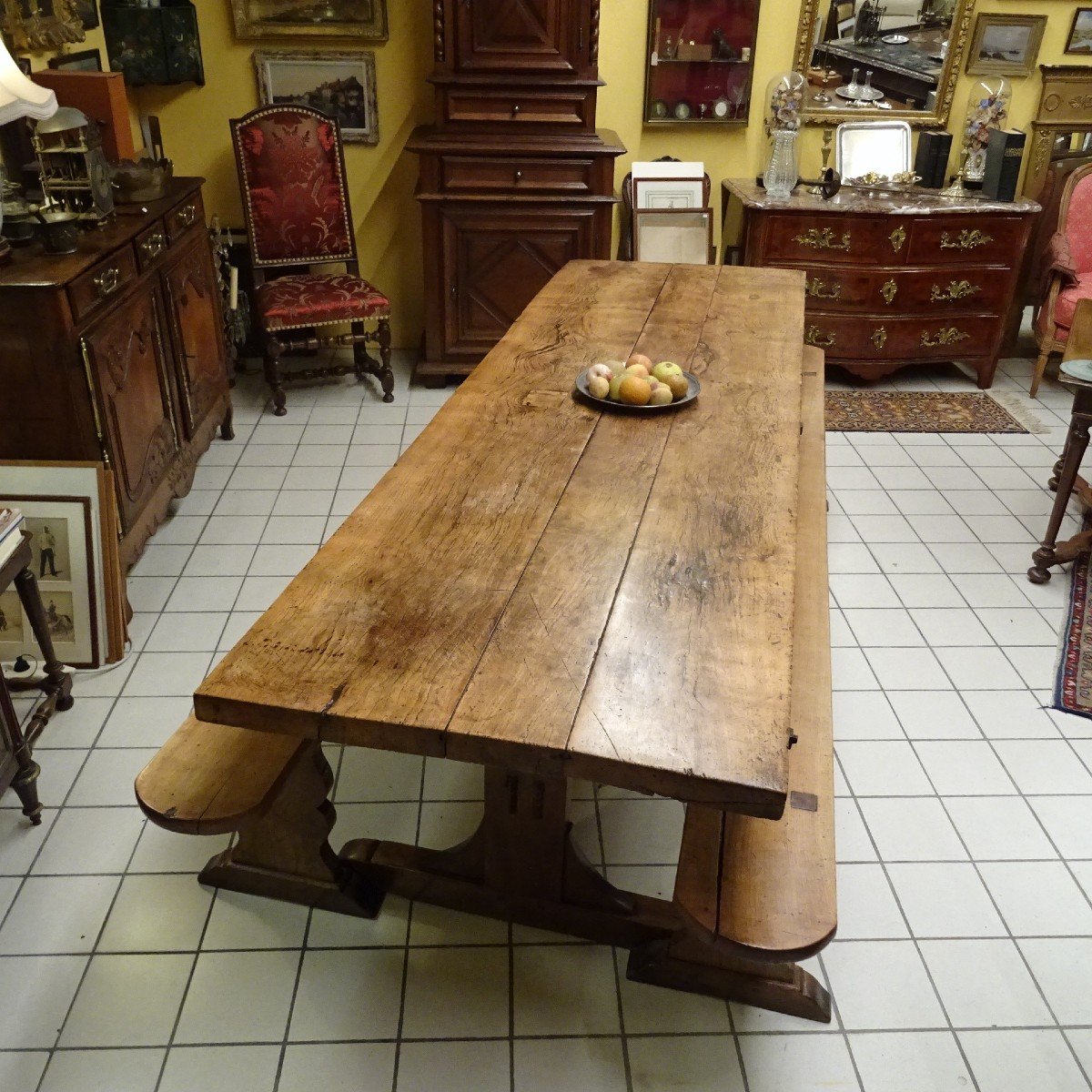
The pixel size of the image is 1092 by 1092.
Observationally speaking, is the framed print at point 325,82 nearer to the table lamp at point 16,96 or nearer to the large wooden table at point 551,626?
the table lamp at point 16,96

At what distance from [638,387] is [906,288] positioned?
120 inches

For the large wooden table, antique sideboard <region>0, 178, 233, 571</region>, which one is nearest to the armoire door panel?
antique sideboard <region>0, 178, 233, 571</region>

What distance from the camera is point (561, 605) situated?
1.71 metres

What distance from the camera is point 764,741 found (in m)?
1.44

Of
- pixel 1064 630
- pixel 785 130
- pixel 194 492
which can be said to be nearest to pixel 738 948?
pixel 1064 630

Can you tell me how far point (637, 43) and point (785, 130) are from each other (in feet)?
2.79

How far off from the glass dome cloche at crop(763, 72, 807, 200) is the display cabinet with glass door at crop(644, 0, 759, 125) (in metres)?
0.18

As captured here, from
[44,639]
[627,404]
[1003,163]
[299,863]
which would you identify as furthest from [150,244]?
[1003,163]

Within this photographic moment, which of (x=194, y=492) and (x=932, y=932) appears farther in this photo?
(x=194, y=492)

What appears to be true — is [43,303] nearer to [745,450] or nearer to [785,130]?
[745,450]

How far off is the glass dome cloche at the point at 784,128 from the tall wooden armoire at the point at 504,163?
2.72ft

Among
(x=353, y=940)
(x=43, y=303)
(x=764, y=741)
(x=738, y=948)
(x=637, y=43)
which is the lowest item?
(x=353, y=940)

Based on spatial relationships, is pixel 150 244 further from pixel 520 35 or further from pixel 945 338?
pixel 945 338

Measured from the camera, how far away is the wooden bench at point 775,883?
5.23 feet
